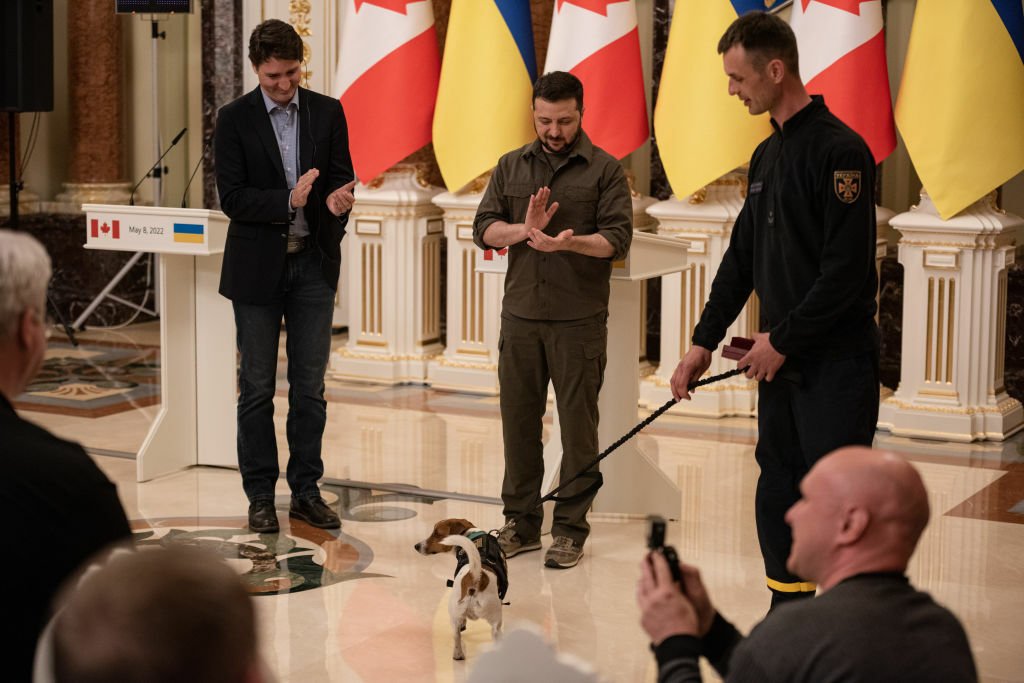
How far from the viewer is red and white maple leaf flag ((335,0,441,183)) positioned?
7.72m

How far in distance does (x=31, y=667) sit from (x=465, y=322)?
608cm

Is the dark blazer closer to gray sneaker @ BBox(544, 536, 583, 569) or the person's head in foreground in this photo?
gray sneaker @ BBox(544, 536, 583, 569)

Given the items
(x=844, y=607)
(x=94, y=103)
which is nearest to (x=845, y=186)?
(x=844, y=607)

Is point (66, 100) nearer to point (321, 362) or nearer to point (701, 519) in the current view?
point (321, 362)

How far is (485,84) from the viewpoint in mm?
7461

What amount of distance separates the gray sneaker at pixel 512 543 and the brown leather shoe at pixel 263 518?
79cm

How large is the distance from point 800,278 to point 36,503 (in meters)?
2.09

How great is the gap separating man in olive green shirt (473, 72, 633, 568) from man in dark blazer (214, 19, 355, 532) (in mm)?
621

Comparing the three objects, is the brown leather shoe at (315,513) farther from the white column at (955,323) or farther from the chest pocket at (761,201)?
the white column at (955,323)

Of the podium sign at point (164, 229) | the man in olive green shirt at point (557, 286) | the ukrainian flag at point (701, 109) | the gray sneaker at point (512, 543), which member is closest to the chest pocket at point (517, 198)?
the man in olive green shirt at point (557, 286)

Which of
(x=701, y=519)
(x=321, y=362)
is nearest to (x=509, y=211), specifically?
(x=321, y=362)

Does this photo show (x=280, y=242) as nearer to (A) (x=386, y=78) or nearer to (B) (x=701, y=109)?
(B) (x=701, y=109)

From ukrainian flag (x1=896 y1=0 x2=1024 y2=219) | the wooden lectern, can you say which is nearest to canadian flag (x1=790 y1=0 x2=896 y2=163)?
ukrainian flag (x1=896 y1=0 x2=1024 y2=219)

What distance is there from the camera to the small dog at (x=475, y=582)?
12.4ft
